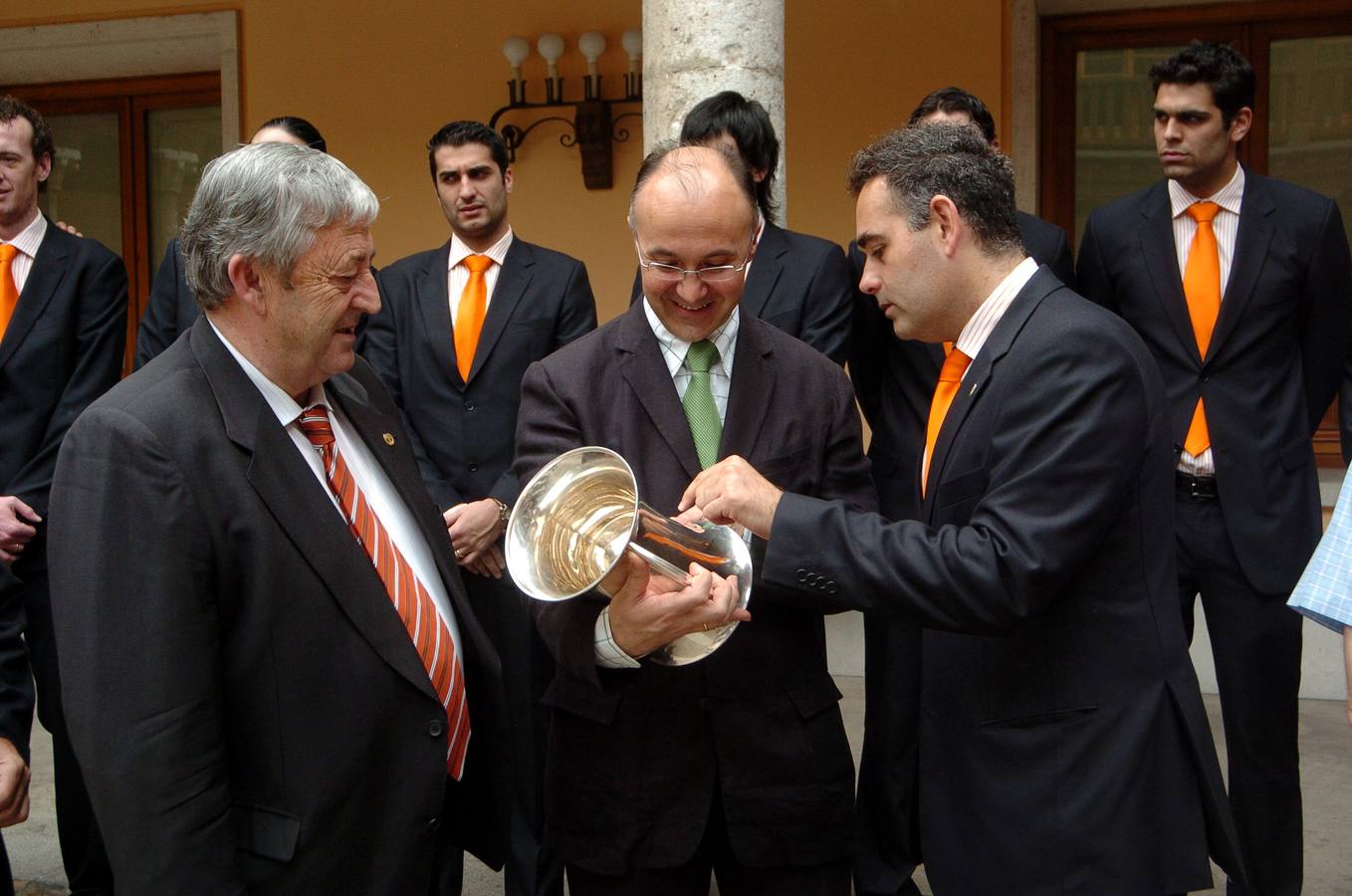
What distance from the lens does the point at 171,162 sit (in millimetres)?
8531

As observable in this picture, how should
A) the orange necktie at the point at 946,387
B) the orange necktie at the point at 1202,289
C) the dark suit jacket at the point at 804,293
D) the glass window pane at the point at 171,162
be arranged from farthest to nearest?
the glass window pane at the point at 171,162 → the orange necktie at the point at 1202,289 → the dark suit jacket at the point at 804,293 → the orange necktie at the point at 946,387

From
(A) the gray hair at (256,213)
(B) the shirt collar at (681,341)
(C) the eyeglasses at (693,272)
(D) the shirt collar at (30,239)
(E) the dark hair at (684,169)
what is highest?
(D) the shirt collar at (30,239)

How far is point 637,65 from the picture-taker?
23.2 feet

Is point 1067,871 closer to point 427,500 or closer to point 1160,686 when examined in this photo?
point 1160,686

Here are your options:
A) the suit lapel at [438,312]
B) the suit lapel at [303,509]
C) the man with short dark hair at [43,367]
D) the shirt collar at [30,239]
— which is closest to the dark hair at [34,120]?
the man with short dark hair at [43,367]

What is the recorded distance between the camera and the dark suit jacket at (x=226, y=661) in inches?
81.2

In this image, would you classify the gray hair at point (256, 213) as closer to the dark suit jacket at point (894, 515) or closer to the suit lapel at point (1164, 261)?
the dark suit jacket at point (894, 515)

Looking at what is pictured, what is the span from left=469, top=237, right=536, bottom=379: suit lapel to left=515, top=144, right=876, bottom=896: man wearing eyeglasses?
1.75 m

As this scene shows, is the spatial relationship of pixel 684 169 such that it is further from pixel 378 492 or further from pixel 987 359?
pixel 378 492

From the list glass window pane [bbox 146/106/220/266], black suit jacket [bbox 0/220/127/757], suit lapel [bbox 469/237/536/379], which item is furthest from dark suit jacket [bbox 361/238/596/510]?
glass window pane [bbox 146/106/220/266]

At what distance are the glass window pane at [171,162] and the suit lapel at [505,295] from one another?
445 centimetres

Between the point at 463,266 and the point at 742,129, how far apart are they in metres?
1.09

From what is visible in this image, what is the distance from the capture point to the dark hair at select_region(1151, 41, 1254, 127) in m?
4.29

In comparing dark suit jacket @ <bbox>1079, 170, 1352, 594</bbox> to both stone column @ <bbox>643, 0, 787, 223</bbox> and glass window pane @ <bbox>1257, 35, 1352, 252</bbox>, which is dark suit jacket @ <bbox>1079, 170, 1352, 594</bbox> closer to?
stone column @ <bbox>643, 0, 787, 223</bbox>
